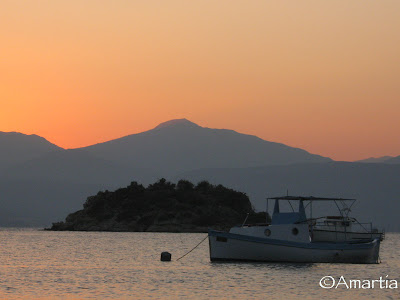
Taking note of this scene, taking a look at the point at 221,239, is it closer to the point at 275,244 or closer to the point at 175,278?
the point at 275,244

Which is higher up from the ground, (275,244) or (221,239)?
(221,239)

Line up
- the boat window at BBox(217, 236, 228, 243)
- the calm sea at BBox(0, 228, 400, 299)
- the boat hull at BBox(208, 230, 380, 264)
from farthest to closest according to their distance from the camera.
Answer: the boat window at BBox(217, 236, 228, 243) < the boat hull at BBox(208, 230, 380, 264) < the calm sea at BBox(0, 228, 400, 299)

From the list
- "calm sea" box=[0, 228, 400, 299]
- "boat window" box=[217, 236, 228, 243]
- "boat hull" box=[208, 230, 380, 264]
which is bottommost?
"calm sea" box=[0, 228, 400, 299]

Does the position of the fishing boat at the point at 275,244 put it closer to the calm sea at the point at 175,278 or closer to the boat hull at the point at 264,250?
the boat hull at the point at 264,250

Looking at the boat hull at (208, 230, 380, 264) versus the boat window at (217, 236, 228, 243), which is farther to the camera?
the boat window at (217, 236, 228, 243)

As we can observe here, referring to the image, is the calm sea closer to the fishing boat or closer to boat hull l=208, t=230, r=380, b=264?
boat hull l=208, t=230, r=380, b=264

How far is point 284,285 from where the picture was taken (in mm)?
63438

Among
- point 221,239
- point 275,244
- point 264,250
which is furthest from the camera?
point 221,239

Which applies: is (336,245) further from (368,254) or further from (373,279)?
(373,279)

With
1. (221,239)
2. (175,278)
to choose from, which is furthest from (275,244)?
(175,278)

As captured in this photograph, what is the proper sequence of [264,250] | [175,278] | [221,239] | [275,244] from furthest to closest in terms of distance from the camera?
[221,239], [264,250], [275,244], [175,278]

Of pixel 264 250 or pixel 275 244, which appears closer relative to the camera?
pixel 275 244

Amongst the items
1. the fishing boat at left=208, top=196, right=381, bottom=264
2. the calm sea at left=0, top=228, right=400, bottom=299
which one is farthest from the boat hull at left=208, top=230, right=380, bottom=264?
the calm sea at left=0, top=228, right=400, bottom=299

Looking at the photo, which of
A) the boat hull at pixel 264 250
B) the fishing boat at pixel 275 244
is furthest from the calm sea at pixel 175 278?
the fishing boat at pixel 275 244
